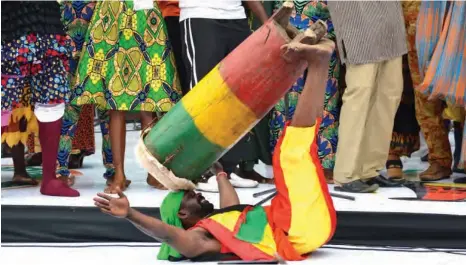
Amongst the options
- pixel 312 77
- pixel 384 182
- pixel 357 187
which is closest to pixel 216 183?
pixel 357 187

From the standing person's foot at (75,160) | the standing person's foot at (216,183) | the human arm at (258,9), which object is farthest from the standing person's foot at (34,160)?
the human arm at (258,9)

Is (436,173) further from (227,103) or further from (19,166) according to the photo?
(19,166)

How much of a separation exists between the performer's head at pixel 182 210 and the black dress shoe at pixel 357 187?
1371mm

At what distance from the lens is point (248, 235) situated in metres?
4.30

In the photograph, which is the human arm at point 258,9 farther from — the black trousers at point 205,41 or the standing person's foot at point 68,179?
the standing person's foot at point 68,179

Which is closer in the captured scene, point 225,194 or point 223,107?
point 223,107

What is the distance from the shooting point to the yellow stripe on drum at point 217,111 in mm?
4203

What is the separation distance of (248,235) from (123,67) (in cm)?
175

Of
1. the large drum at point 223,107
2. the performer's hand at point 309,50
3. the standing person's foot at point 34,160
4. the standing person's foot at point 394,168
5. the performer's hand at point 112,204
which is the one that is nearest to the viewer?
the performer's hand at point 112,204

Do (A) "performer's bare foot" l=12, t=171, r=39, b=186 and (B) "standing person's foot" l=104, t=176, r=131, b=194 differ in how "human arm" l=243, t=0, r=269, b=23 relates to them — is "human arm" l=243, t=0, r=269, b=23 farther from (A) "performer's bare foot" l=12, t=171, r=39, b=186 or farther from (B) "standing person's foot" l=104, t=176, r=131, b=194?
(A) "performer's bare foot" l=12, t=171, r=39, b=186

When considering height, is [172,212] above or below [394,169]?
above

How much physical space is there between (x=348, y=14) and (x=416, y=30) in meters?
0.45

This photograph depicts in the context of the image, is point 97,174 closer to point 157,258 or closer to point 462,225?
point 157,258

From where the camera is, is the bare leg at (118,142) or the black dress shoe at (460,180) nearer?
the bare leg at (118,142)
